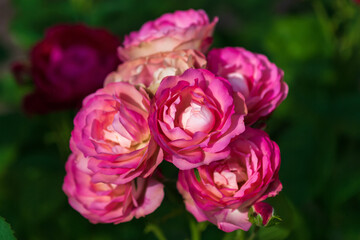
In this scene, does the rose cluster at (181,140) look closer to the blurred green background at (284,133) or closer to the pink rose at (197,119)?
the pink rose at (197,119)

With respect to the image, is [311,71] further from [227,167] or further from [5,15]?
[5,15]

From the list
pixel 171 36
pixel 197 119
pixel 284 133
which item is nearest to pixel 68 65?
pixel 171 36

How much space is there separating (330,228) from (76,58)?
0.73 m

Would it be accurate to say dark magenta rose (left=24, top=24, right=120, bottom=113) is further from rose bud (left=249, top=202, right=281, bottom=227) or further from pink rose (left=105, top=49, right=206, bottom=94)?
rose bud (left=249, top=202, right=281, bottom=227)

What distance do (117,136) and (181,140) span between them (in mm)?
95

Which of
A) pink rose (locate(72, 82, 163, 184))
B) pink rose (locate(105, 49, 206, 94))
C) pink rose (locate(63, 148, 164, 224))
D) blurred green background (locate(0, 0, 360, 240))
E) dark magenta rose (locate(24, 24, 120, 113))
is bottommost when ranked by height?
blurred green background (locate(0, 0, 360, 240))

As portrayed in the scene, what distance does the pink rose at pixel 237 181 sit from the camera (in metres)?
0.48

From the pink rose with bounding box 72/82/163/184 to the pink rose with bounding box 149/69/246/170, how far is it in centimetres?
3

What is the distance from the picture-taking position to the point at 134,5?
1578 mm

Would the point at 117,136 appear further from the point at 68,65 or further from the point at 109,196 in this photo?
the point at 68,65

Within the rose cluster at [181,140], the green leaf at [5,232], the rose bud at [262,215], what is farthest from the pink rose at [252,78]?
the green leaf at [5,232]

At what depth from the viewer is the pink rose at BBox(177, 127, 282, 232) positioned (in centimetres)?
48

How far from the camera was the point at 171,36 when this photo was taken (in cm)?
58

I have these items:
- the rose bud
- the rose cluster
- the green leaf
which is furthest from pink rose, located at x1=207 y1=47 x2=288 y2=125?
the green leaf
